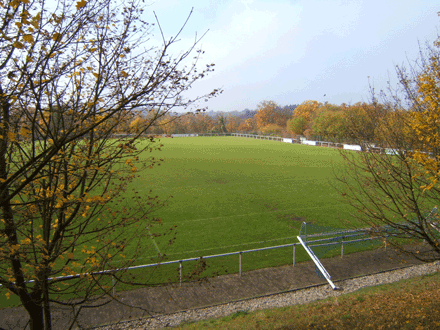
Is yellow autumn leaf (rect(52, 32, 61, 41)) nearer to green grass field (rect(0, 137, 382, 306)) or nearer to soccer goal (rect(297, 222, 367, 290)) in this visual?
green grass field (rect(0, 137, 382, 306))

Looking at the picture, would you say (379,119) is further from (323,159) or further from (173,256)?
(323,159)

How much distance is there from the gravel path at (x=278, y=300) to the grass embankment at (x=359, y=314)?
1.39 ft

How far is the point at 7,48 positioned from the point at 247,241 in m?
10.2

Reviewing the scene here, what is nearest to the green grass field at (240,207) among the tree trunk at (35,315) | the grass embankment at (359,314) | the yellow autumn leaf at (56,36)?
the grass embankment at (359,314)

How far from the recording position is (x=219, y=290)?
883cm

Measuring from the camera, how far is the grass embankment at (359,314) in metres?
5.90

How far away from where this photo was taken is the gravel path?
738 centimetres

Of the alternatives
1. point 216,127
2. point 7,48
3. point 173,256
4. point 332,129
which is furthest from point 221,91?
point 216,127

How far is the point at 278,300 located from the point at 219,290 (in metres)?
1.62

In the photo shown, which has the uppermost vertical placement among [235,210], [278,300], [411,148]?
[411,148]

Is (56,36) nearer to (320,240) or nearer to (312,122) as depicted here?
(320,240)

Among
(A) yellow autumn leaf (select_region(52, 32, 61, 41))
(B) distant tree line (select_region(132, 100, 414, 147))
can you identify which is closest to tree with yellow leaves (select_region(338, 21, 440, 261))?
(B) distant tree line (select_region(132, 100, 414, 147))

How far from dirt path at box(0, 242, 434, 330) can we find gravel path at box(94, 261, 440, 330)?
214 mm

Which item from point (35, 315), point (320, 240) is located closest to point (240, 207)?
point (320, 240)
